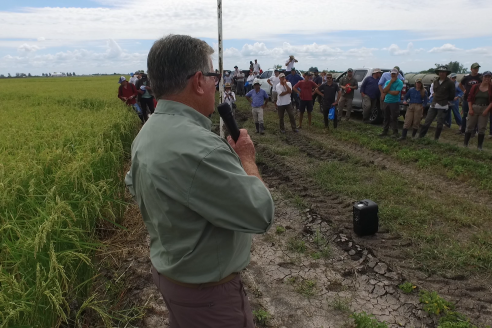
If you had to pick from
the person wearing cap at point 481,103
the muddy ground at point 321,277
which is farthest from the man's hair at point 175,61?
the person wearing cap at point 481,103

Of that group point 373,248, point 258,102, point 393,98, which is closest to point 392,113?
point 393,98

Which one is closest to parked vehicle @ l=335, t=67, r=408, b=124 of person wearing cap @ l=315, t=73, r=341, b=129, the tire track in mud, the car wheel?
the car wheel

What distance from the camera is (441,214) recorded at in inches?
180

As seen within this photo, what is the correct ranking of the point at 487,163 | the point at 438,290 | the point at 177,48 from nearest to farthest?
the point at 177,48 < the point at 438,290 < the point at 487,163

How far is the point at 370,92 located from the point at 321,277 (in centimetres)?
856

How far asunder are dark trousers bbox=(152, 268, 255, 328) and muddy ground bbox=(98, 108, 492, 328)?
4.56ft

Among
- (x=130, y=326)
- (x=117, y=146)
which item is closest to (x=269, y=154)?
(x=117, y=146)

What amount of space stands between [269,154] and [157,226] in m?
6.66

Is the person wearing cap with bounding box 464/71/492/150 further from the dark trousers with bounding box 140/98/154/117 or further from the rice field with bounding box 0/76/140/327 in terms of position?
the dark trousers with bounding box 140/98/154/117

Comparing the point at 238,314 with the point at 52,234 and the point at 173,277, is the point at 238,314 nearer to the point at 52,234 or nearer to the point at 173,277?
the point at 173,277

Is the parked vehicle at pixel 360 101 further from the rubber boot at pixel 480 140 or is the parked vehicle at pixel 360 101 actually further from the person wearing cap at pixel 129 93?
the person wearing cap at pixel 129 93

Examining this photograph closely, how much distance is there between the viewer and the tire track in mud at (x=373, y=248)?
300cm

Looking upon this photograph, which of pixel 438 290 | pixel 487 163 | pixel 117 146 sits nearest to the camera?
pixel 438 290

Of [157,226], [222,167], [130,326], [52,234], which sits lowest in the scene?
[130,326]
